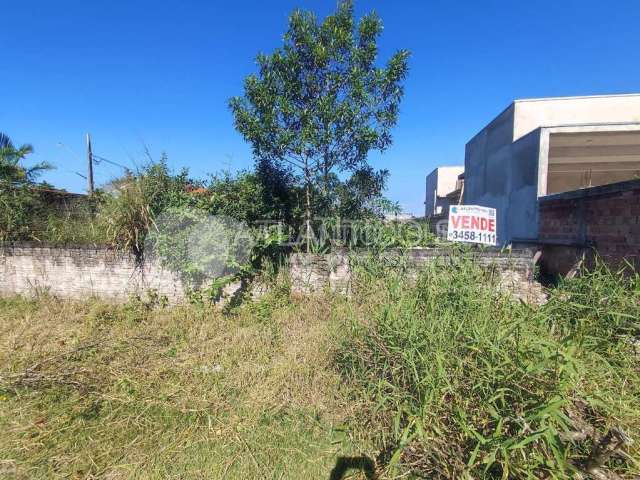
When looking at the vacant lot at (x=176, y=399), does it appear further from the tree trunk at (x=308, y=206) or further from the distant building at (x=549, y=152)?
the distant building at (x=549, y=152)

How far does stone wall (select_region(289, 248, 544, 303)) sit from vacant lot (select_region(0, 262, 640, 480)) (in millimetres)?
424

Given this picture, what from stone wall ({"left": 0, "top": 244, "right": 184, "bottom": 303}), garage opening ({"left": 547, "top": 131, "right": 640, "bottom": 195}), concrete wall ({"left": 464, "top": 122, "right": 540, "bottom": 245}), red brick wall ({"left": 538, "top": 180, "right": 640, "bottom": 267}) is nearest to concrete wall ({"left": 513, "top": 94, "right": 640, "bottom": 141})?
concrete wall ({"left": 464, "top": 122, "right": 540, "bottom": 245})

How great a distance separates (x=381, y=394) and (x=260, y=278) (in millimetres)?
2488

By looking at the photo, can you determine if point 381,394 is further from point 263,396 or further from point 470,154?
point 470,154

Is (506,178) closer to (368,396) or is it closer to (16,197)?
(368,396)

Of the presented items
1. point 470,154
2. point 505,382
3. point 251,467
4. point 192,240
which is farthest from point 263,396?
point 470,154

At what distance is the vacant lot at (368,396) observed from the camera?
62.7 inches

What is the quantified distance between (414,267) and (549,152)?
19.1 feet

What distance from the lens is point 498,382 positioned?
169 centimetres

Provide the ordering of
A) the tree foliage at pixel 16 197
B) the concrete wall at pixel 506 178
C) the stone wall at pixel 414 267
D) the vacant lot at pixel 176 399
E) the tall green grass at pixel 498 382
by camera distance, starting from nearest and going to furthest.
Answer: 1. the tall green grass at pixel 498 382
2. the vacant lot at pixel 176 399
3. the stone wall at pixel 414 267
4. the tree foliage at pixel 16 197
5. the concrete wall at pixel 506 178

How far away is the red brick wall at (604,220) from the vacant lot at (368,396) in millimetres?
1715

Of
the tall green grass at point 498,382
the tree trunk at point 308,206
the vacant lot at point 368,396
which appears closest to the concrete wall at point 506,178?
the vacant lot at point 368,396

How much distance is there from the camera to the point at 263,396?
2.35m

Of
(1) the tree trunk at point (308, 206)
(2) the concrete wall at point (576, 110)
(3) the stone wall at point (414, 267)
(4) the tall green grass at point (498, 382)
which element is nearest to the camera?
(4) the tall green grass at point (498, 382)
